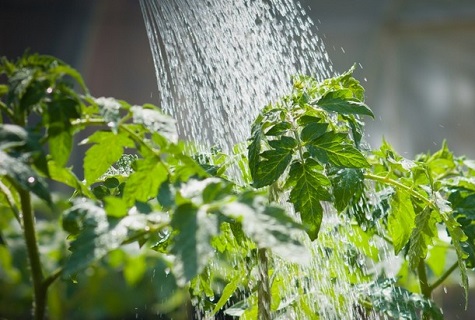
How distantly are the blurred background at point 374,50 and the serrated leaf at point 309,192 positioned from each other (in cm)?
209

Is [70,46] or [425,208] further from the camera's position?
[70,46]

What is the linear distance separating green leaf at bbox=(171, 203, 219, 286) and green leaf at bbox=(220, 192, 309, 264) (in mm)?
18

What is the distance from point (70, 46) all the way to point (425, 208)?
2259 mm

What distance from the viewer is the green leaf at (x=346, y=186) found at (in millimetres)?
770

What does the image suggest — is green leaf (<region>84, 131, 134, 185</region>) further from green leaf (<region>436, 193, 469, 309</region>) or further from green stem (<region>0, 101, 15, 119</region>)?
green leaf (<region>436, 193, 469, 309</region>)

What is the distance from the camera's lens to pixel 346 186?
0.77 meters

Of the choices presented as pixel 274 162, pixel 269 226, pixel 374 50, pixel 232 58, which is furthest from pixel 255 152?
pixel 374 50

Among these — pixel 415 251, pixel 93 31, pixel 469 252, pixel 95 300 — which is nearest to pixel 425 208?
pixel 415 251

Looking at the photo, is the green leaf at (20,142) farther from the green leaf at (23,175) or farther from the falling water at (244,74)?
the falling water at (244,74)

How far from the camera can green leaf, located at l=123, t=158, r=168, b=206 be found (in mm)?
583

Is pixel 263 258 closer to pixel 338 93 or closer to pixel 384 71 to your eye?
pixel 338 93

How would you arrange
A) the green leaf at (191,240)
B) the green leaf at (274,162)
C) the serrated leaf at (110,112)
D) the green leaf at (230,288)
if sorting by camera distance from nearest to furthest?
the green leaf at (191,240) < the serrated leaf at (110,112) < the green leaf at (274,162) < the green leaf at (230,288)

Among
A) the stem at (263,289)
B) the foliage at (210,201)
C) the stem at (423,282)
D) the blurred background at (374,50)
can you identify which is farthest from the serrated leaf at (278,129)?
the blurred background at (374,50)

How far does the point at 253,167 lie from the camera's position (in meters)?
0.72
